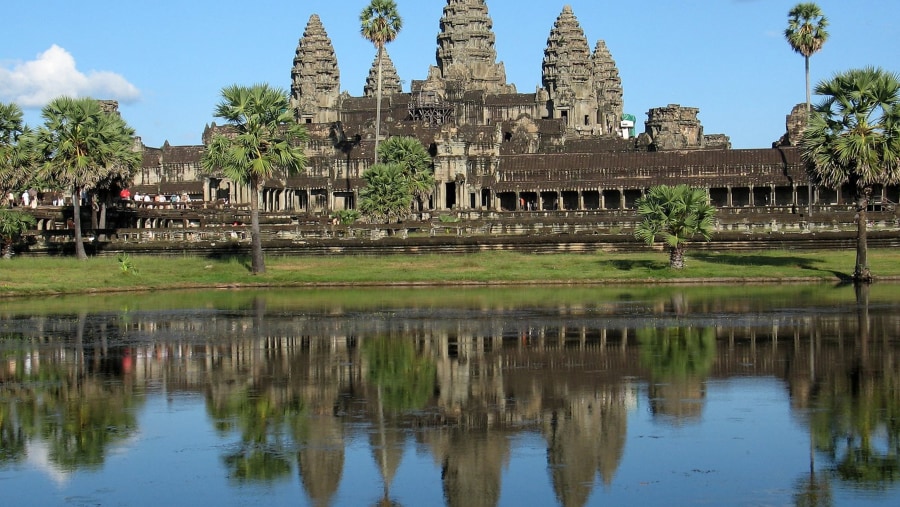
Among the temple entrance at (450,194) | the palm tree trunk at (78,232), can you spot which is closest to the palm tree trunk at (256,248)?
the palm tree trunk at (78,232)

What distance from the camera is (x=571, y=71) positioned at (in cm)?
15550

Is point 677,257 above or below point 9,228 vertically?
below

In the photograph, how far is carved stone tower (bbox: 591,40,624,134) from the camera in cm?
17212

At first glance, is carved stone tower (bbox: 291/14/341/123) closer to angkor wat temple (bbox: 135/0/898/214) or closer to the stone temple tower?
angkor wat temple (bbox: 135/0/898/214)

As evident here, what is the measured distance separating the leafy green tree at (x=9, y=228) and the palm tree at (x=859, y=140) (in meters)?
32.3

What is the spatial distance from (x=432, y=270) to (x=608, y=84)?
135022 mm

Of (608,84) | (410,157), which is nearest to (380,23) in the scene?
(410,157)

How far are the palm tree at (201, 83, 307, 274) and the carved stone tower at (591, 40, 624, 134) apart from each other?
11591cm

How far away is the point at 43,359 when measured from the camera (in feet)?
87.9

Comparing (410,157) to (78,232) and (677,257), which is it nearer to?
(78,232)

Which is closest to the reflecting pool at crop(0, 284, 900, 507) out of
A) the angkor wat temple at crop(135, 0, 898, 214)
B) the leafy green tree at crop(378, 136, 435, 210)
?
the leafy green tree at crop(378, 136, 435, 210)

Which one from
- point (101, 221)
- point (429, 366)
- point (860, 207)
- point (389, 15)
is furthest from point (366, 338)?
point (389, 15)

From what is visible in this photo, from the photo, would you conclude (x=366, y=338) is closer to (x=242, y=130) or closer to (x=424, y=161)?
(x=242, y=130)

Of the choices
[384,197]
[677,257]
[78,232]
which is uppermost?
[384,197]
